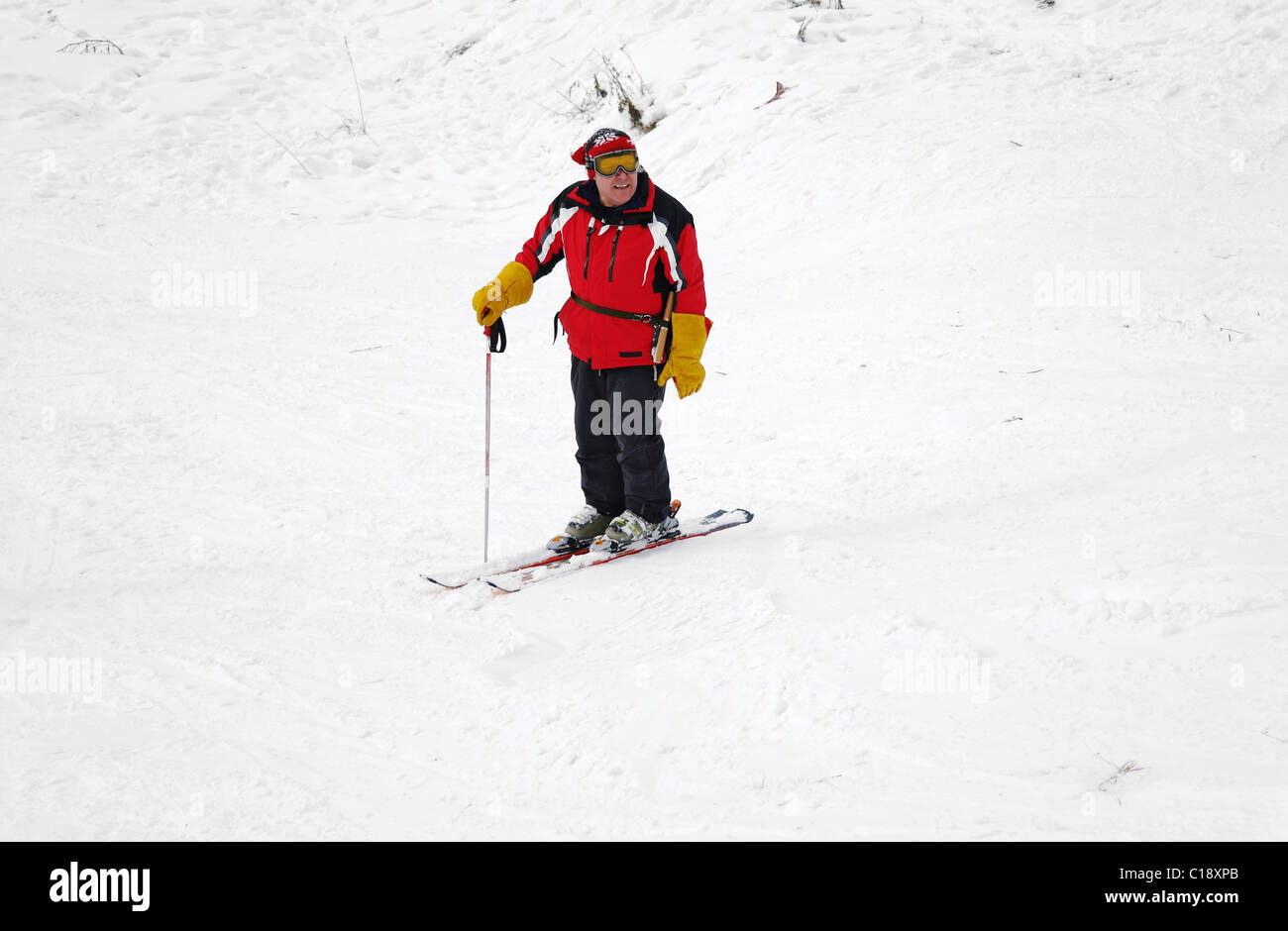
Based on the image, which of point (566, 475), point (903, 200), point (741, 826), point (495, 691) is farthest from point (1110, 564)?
point (903, 200)

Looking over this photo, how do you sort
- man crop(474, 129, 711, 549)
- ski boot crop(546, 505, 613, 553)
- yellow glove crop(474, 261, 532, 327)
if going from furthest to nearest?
ski boot crop(546, 505, 613, 553), yellow glove crop(474, 261, 532, 327), man crop(474, 129, 711, 549)

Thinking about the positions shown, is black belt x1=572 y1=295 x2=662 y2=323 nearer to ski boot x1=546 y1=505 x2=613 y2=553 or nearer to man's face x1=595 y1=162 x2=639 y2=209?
man's face x1=595 y1=162 x2=639 y2=209

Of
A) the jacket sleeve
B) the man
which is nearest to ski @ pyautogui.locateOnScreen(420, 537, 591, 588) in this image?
the man

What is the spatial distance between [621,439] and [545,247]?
0.97 metres

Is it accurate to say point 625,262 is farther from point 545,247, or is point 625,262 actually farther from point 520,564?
point 520,564

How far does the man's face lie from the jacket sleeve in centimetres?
32

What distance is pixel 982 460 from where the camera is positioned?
5.22m

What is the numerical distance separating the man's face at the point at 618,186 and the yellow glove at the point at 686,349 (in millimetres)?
555

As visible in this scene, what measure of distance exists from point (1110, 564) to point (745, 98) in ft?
25.3

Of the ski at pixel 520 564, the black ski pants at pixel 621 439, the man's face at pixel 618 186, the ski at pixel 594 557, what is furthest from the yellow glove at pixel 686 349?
A: the ski at pixel 520 564

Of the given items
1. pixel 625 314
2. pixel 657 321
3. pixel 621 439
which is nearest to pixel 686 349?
pixel 657 321

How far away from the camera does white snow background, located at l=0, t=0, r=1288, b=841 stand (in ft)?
9.89

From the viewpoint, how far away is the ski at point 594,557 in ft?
14.5

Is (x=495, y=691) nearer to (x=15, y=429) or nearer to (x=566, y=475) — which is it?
(x=566, y=475)
